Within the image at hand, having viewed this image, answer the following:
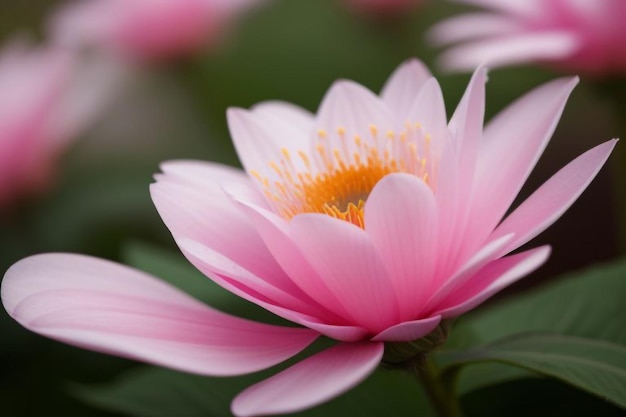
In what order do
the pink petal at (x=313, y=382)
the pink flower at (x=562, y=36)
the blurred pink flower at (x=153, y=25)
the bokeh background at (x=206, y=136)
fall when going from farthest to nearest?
the blurred pink flower at (x=153, y=25) < the bokeh background at (x=206, y=136) < the pink flower at (x=562, y=36) < the pink petal at (x=313, y=382)

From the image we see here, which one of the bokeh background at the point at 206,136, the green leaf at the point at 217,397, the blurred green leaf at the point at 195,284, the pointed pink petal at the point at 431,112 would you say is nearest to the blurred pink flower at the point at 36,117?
the bokeh background at the point at 206,136

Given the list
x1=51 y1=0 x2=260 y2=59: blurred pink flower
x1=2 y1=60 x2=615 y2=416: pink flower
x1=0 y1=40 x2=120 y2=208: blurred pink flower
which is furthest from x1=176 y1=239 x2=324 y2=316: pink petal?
x1=51 y1=0 x2=260 y2=59: blurred pink flower

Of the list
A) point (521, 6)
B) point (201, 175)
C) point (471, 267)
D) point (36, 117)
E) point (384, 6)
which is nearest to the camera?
point (471, 267)

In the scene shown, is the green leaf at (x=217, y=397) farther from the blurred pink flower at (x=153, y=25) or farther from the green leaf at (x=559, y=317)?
the blurred pink flower at (x=153, y=25)

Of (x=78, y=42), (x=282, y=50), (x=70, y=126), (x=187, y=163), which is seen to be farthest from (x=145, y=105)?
(x=187, y=163)

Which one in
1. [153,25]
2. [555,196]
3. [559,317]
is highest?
[153,25]

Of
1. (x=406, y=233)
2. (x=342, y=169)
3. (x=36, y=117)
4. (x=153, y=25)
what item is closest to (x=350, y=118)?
(x=342, y=169)

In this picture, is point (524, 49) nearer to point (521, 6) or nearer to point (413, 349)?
point (521, 6)
